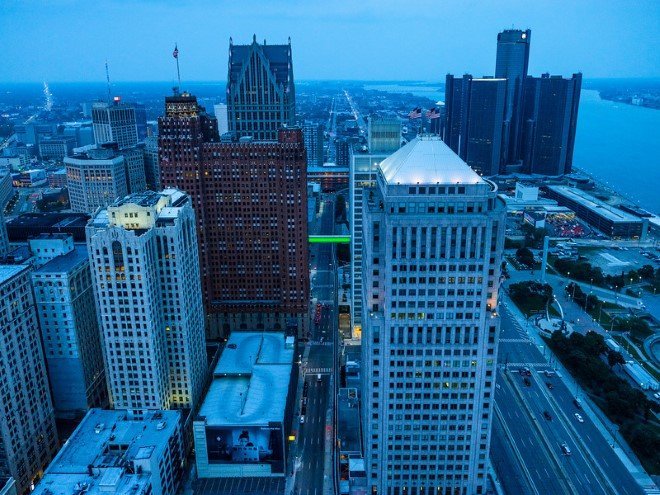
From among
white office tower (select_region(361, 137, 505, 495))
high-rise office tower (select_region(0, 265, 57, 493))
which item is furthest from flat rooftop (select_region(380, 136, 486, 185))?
high-rise office tower (select_region(0, 265, 57, 493))

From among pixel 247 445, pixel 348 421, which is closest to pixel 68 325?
pixel 247 445

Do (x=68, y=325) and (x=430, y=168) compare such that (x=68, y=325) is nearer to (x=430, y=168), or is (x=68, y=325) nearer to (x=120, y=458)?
(x=120, y=458)

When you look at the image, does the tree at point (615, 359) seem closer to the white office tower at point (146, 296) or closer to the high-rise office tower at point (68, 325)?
the white office tower at point (146, 296)

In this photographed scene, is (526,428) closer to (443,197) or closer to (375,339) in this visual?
(375,339)

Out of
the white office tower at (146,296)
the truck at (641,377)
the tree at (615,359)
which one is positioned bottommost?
the truck at (641,377)

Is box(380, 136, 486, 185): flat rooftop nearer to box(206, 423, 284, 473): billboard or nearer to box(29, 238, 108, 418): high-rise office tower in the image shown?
box(206, 423, 284, 473): billboard

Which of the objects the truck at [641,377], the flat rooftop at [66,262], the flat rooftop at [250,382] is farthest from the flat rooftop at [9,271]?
the truck at [641,377]
